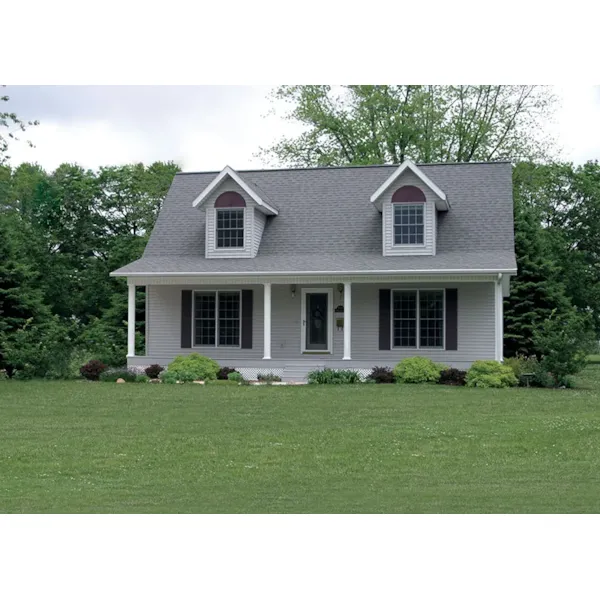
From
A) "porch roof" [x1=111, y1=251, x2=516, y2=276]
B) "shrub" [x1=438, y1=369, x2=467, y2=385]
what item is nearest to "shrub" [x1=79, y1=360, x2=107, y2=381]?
"porch roof" [x1=111, y1=251, x2=516, y2=276]

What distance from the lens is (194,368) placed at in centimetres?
2303

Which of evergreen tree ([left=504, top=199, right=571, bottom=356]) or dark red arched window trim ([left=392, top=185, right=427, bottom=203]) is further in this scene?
evergreen tree ([left=504, top=199, right=571, bottom=356])

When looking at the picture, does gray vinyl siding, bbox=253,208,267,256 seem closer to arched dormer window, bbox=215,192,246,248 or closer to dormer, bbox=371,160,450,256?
arched dormer window, bbox=215,192,246,248

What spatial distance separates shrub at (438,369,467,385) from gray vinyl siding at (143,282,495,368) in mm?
822

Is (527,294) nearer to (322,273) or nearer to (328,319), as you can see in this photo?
(328,319)

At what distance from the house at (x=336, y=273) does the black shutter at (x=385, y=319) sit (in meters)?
0.03

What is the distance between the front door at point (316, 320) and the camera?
82.1 ft

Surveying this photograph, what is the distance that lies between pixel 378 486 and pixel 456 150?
111 ft

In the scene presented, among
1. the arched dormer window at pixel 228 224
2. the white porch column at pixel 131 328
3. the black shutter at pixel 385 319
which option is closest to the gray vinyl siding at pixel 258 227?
the arched dormer window at pixel 228 224

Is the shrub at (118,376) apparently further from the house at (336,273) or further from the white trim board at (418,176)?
the white trim board at (418,176)

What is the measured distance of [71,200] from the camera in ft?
142

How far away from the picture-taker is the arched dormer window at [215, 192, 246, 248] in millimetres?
25641

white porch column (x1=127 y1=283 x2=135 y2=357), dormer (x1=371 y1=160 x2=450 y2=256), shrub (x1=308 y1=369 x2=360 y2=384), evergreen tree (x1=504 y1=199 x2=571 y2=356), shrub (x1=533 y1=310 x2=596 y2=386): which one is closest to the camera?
shrub (x1=533 y1=310 x2=596 y2=386)

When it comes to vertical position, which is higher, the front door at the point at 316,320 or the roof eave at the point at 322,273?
the roof eave at the point at 322,273
